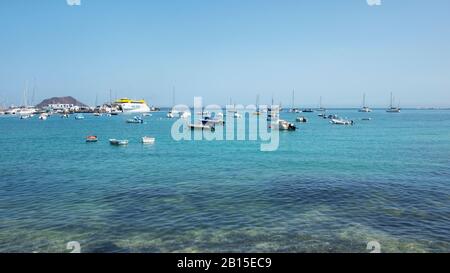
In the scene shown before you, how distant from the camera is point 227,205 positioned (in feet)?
75.0

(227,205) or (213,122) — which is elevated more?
(213,122)

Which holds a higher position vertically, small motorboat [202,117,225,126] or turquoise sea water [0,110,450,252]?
small motorboat [202,117,225,126]

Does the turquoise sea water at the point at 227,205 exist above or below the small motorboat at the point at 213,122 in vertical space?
below

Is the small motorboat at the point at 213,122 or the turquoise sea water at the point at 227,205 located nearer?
the turquoise sea water at the point at 227,205

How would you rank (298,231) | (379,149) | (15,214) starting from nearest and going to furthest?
(298,231) < (15,214) < (379,149)

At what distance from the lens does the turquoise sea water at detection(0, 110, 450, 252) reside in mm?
16656

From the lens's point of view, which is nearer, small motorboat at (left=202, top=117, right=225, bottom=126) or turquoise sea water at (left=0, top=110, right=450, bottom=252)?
turquoise sea water at (left=0, top=110, right=450, bottom=252)

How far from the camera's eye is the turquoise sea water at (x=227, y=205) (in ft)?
54.6

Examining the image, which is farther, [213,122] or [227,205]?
[213,122]

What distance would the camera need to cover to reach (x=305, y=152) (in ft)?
168
